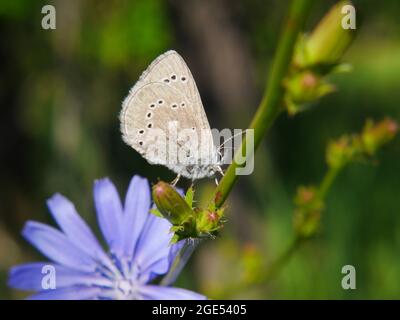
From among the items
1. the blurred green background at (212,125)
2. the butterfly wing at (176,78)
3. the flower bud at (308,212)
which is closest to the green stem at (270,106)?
the butterfly wing at (176,78)

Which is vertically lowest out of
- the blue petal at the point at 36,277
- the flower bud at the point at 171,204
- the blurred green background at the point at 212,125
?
the blue petal at the point at 36,277

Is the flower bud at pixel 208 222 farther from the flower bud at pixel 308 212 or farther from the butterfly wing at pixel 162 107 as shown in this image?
the flower bud at pixel 308 212

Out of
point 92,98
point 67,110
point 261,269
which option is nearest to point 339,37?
point 261,269

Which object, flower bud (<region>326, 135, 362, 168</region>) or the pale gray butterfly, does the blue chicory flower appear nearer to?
the pale gray butterfly

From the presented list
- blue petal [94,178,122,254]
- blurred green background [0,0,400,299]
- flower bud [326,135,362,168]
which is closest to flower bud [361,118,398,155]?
flower bud [326,135,362,168]

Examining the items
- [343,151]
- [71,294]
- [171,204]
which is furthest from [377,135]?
[71,294]

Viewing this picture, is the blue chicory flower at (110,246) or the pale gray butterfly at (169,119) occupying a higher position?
the pale gray butterfly at (169,119)

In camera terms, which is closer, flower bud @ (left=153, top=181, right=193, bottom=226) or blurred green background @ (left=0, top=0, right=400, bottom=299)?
flower bud @ (left=153, top=181, right=193, bottom=226)

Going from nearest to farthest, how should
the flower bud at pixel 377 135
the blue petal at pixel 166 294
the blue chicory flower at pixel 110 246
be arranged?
the blue petal at pixel 166 294 < the blue chicory flower at pixel 110 246 < the flower bud at pixel 377 135

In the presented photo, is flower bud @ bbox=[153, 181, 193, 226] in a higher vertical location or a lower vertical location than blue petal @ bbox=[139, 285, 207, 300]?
higher
